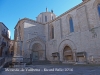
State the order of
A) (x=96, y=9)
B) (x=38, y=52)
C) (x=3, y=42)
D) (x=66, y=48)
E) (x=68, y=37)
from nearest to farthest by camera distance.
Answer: (x=96, y=9)
(x=68, y=37)
(x=66, y=48)
(x=38, y=52)
(x=3, y=42)

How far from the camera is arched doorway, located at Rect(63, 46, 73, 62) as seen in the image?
15.2 metres

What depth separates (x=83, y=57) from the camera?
1288cm

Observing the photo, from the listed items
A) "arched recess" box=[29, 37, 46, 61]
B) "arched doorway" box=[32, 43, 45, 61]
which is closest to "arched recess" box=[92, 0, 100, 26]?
"arched recess" box=[29, 37, 46, 61]

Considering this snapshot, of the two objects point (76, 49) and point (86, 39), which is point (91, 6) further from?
point (76, 49)

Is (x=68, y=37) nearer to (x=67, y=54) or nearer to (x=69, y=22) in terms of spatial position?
(x=69, y=22)

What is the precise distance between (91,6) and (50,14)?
15.3 meters

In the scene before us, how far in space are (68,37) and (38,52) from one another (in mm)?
7372

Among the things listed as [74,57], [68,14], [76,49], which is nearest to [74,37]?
[76,49]

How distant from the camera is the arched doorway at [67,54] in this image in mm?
15164

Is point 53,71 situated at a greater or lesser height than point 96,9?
lesser

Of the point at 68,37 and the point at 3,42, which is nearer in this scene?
the point at 68,37

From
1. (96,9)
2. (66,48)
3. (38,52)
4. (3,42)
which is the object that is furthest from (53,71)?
(3,42)

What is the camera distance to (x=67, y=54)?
51.2ft

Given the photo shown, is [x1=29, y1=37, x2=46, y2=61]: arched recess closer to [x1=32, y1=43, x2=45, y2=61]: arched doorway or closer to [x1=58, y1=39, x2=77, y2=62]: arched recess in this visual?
[x1=32, y1=43, x2=45, y2=61]: arched doorway
